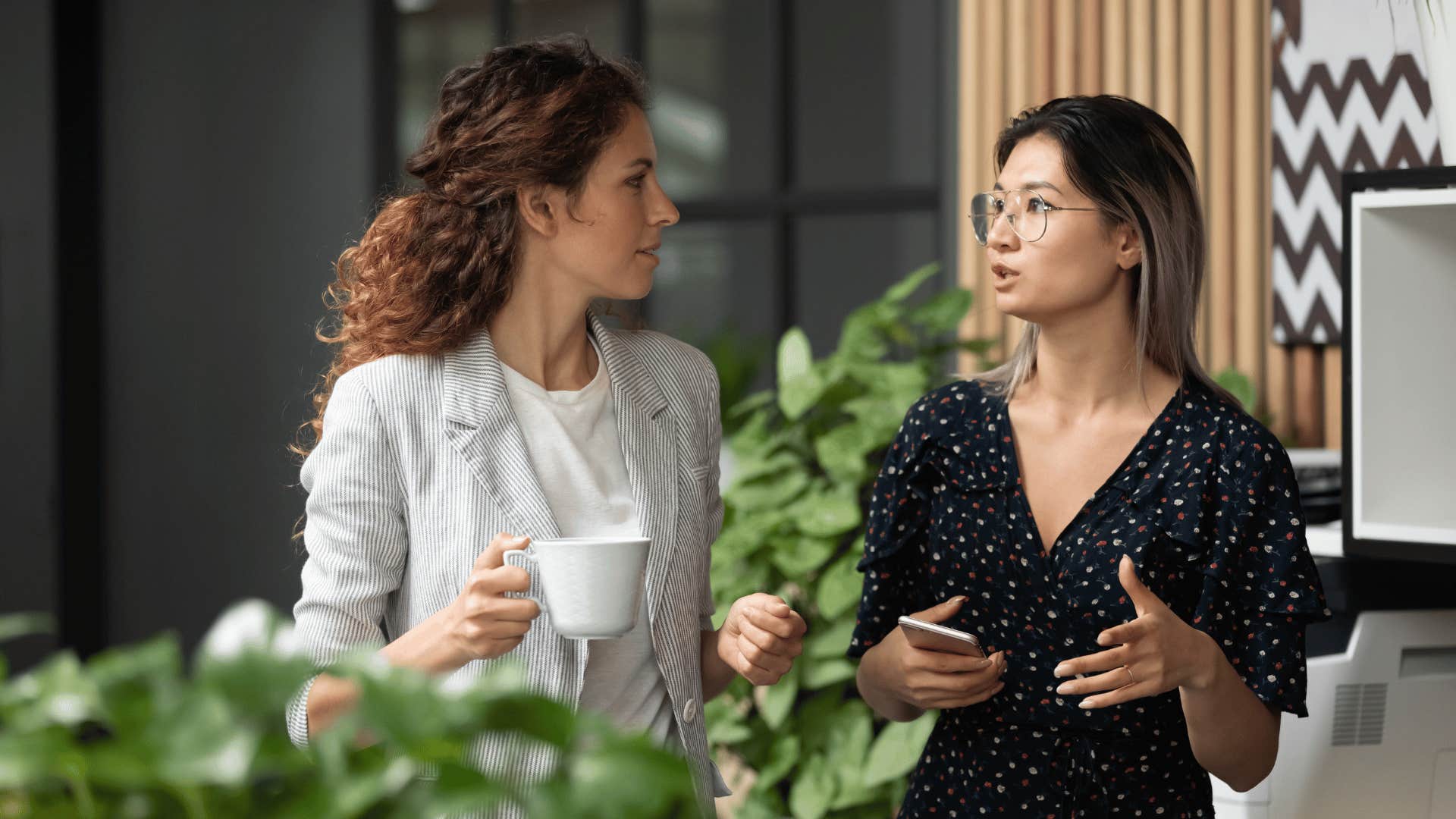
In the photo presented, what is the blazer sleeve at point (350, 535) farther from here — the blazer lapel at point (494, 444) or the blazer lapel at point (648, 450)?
the blazer lapel at point (648, 450)

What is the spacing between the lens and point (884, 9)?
3.47m

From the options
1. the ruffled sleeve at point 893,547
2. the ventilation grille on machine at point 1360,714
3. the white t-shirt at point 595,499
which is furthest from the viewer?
the ventilation grille on machine at point 1360,714

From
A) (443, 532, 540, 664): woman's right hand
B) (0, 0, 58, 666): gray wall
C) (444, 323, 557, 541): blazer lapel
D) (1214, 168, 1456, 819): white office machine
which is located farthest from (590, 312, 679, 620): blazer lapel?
(0, 0, 58, 666): gray wall

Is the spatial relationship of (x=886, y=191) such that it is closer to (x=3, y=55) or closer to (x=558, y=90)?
(x=558, y=90)

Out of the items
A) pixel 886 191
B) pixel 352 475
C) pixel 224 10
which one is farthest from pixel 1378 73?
pixel 224 10

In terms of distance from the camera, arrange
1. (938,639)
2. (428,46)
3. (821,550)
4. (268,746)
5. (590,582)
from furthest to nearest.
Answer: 1. (428,46)
2. (821,550)
3. (938,639)
4. (590,582)
5. (268,746)

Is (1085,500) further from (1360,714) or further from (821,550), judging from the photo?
(821,550)

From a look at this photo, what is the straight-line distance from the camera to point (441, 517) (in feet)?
4.42

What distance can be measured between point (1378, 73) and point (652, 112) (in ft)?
6.32

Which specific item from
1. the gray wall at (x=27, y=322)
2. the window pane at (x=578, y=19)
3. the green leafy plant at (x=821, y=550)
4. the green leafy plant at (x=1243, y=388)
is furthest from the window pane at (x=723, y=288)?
the gray wall at (x=27, y=322)

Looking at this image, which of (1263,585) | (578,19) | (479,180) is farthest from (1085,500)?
(578,19)

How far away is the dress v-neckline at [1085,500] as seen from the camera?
1516 mm

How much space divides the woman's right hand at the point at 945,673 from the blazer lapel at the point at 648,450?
11.8 inches

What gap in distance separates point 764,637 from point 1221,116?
1.91m
